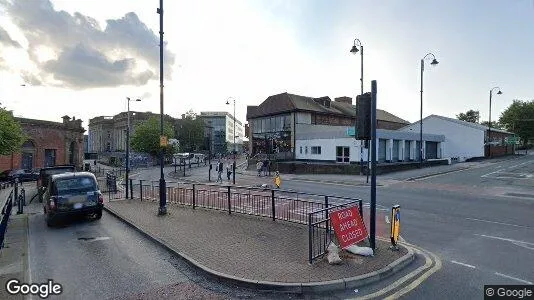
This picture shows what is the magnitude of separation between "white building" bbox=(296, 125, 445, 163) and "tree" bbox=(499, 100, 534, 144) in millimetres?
38966

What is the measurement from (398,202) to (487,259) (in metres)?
8.58

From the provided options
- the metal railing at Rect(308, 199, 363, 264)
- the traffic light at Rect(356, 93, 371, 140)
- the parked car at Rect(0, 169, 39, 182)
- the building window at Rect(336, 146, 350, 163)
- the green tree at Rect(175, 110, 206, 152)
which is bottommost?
the parked car at Rect(0, 169, 39, 182)

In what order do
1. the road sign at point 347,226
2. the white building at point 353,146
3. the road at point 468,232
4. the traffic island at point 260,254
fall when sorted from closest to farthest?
1. the traffic island at point 260,254
2. the road at point 468,232
3. the road sign at point 347,226
4. the white building at point 353,146

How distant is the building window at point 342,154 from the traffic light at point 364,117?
96.6 ft

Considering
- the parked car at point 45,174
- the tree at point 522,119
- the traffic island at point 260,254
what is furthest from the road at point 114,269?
the tree at point 522,119

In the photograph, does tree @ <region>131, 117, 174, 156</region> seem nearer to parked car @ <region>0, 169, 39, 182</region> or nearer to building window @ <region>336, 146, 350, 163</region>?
parked car @ <region>0, 169, 39, 182</region>

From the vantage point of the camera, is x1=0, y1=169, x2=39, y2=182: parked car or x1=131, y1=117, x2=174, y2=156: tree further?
x1=131, y1=117, x2=174, y2=156: tree

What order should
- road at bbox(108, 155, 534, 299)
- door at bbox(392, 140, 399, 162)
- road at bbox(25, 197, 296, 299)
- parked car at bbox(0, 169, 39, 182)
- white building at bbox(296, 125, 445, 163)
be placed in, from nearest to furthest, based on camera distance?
road at bbox(25, 197, 296, 299)
road at bbox(108, 155, 534, 299)
parked car at bbox(0, 169, 39, 182)
white building at bbox(296, 125, 445, 163)
door at bbox(392, 140, 399, 162)

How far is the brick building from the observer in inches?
1537

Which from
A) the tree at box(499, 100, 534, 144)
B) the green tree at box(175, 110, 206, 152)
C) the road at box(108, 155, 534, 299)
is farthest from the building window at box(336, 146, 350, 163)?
the tree at box(499, 100, 534, 144)

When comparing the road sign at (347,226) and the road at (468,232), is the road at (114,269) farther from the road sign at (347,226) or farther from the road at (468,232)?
the road at (468,232)

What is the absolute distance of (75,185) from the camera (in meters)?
12.4

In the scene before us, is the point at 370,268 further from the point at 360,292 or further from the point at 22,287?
the point at 22,287

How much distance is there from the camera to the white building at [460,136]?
151ft
